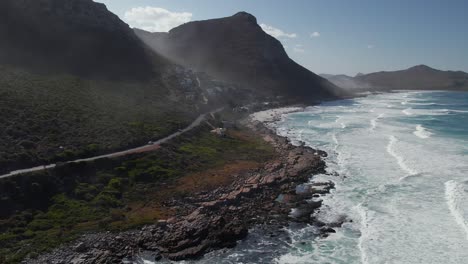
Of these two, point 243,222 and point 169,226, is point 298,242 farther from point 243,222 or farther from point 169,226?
point 169,226

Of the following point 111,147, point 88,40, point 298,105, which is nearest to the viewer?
point 111,147

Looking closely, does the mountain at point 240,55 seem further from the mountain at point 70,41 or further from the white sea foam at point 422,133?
the white sea foam at point 422,133

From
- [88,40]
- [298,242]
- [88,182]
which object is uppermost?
[88,40]

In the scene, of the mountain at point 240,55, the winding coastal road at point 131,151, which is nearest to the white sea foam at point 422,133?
the winding coastal road at point 131,151

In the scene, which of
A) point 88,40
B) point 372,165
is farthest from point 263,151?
point 88,40

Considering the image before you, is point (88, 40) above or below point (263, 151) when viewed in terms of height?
above

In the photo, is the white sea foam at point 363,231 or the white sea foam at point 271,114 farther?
the white sea foam at point 271,114

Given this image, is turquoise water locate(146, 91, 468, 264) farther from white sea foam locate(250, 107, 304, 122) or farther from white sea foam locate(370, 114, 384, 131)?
white sea foam locate(250, 107, 304, 122)
